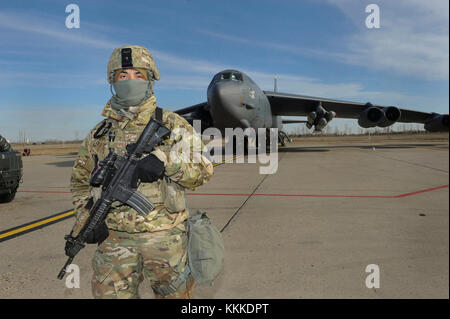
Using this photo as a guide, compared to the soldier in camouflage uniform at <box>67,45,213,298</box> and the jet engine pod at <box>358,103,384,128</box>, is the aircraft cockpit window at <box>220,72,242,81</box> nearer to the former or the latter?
the jet engine pod at <box>358,103,384,128</box>

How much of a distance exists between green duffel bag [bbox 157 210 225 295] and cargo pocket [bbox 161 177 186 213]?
188 mm

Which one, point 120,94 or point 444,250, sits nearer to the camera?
point 444,250

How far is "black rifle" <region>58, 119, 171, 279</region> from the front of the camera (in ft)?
6.59

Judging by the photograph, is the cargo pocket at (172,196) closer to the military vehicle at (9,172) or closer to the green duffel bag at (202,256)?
the green duffel bag at (202,256)

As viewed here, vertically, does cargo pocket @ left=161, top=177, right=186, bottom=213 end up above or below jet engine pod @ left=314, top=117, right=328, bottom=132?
below

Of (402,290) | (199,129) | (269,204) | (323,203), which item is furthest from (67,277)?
(199,129)

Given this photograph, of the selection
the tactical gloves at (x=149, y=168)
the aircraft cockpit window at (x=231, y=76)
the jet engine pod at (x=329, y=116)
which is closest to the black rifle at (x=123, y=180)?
the tactical gloves at (x=149, y=168)

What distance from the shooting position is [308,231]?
420cm

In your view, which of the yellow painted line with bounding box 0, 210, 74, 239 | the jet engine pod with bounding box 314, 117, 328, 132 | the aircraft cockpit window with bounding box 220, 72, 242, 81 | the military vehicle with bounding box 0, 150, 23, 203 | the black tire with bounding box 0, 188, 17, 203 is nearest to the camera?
the yellow painted line with bounding box 0, 210, 74, 239

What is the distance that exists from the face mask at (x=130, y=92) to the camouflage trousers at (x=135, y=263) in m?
0.94

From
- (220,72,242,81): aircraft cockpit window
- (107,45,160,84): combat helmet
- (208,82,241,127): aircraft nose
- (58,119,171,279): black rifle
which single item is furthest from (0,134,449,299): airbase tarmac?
(220,72,242,81): aircraft cockpit window

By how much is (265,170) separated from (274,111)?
35.3 ft
